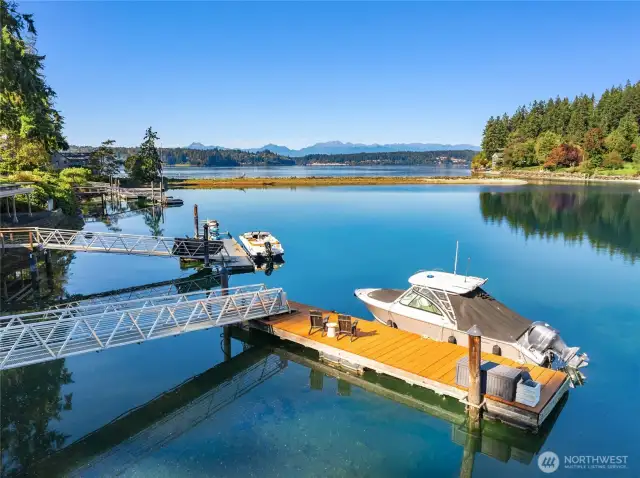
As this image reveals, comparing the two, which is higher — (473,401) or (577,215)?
(473,401)

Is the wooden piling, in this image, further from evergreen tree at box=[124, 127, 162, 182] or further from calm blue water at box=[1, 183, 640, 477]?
evergreen tree at box=[124, 127, 162, 182]

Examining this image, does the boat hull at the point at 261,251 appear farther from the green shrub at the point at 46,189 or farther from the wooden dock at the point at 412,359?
the green shrub at the point at 46,189

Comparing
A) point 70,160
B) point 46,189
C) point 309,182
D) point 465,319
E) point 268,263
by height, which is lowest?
point 268,263

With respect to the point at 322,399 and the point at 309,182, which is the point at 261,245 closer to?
the point at 322,399

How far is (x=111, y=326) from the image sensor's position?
48.7ft

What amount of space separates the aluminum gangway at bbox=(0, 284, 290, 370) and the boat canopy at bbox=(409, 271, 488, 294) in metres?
5.08

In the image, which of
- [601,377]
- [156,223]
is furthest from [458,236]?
[156,223]

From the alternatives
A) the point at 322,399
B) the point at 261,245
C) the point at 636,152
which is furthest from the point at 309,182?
the point at 322,399

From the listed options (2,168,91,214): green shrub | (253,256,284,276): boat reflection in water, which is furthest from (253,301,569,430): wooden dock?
(2,168,91,214): green shrub

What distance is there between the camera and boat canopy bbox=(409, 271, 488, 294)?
1490 cm

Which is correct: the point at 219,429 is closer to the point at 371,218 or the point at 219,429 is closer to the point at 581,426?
the point at 581,426

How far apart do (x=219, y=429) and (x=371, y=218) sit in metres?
40.6

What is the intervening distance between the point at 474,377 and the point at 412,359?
2.42 meters

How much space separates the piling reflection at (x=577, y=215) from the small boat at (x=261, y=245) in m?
24.3
